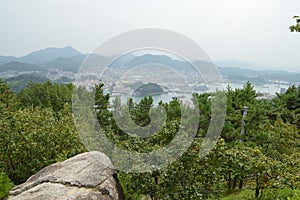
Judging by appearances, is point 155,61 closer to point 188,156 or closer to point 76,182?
point 188,156

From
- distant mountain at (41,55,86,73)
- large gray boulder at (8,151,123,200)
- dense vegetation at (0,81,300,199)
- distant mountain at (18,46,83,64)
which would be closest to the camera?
large gray boulder at (8,151,123,200)

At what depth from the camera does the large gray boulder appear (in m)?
5.80

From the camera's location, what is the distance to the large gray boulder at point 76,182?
228 inches

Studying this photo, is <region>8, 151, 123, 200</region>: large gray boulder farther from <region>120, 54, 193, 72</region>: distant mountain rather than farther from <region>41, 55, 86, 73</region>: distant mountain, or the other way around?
<region>41, 55, 86, 73</region>: distant mountain

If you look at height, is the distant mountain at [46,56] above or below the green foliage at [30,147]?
above

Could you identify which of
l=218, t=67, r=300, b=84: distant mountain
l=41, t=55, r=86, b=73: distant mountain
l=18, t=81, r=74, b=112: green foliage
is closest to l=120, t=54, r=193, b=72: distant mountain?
l=41, t=55, r=86, b=73: distant mountain

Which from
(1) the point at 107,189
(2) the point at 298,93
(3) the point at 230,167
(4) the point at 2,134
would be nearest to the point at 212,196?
(3) the point at 230,167

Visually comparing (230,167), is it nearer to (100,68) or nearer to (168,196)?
(168,196)

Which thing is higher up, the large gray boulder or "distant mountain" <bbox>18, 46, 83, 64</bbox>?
"distant mountain" <bbox>18, 46, 83, 64</bbox>

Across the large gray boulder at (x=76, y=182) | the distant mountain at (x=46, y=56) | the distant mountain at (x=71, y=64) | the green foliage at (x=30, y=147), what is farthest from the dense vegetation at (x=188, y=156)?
the distant mountain at (x=46, y=56)

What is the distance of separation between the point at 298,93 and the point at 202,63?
17869 mm

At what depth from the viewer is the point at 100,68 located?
672cm

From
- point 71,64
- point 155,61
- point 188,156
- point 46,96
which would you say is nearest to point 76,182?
point 188,156

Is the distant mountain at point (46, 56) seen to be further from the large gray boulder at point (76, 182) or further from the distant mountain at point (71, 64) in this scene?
the large gray boulder at point (76, 182)
